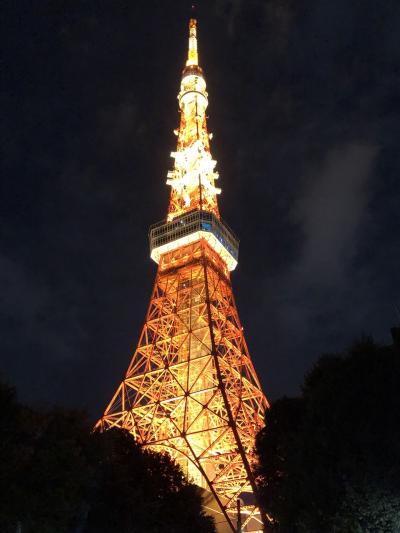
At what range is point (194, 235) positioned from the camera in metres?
33.9

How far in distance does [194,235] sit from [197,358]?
9.29 m

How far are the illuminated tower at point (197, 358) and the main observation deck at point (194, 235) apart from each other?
0.07 meters

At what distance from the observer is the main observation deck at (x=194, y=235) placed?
34.0m

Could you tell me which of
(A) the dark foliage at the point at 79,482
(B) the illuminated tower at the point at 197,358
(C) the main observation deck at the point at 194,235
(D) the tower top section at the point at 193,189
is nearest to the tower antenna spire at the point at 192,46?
(D) the tower top section at the point at 193,189

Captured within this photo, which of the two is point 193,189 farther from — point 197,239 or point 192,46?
point 192,46

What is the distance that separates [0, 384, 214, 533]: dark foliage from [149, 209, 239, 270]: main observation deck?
54.2ft

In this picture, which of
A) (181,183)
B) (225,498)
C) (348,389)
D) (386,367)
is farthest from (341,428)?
(181,183)

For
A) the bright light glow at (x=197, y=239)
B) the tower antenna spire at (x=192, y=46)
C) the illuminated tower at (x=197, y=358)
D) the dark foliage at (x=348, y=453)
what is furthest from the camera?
the tower antenna spire at (x=192, y=46)

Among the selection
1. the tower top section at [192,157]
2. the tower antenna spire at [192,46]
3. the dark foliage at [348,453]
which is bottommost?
the dark foliage at [348,453]

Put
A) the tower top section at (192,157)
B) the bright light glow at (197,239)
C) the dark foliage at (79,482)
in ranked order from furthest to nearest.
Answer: the tower top section at (192,157) → the bright light glow at (197,239) → the dark foliage at (79,482)

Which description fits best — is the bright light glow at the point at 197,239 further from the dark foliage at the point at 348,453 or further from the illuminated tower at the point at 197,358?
the dark foliage at the point at 348,453

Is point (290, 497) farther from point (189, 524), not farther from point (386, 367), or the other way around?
point (189, 524)

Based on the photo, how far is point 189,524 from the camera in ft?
63.5

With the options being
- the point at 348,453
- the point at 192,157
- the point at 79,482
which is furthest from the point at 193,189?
the point at 348,453
